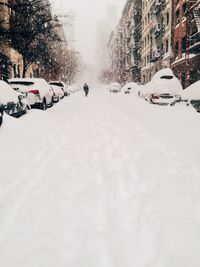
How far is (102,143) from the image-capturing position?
25.0ft

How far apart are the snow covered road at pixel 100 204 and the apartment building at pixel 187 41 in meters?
21.3

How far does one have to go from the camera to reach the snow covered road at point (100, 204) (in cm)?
275

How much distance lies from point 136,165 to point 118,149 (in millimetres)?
1392

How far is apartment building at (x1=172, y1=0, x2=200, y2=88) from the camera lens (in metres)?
26.5

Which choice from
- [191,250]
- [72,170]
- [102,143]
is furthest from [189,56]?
[191,250]

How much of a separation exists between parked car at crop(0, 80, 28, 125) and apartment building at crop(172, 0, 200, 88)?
17603 mm

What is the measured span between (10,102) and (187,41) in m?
20.5

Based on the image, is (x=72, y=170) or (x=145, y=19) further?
(x=145, y=19)

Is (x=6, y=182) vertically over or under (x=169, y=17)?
under

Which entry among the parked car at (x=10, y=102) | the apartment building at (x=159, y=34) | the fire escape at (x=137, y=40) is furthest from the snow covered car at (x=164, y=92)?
the fire escape at (x=137, y=40)

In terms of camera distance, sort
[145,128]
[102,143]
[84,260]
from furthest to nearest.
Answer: [145,128] < [102,143] < [84,260]

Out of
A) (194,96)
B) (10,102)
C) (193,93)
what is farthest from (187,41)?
(10,102)

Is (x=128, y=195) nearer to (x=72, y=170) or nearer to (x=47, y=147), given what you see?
(x=72, y=170)

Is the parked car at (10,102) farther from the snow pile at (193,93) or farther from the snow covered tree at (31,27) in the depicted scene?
the snow covered tree at (31,27)
